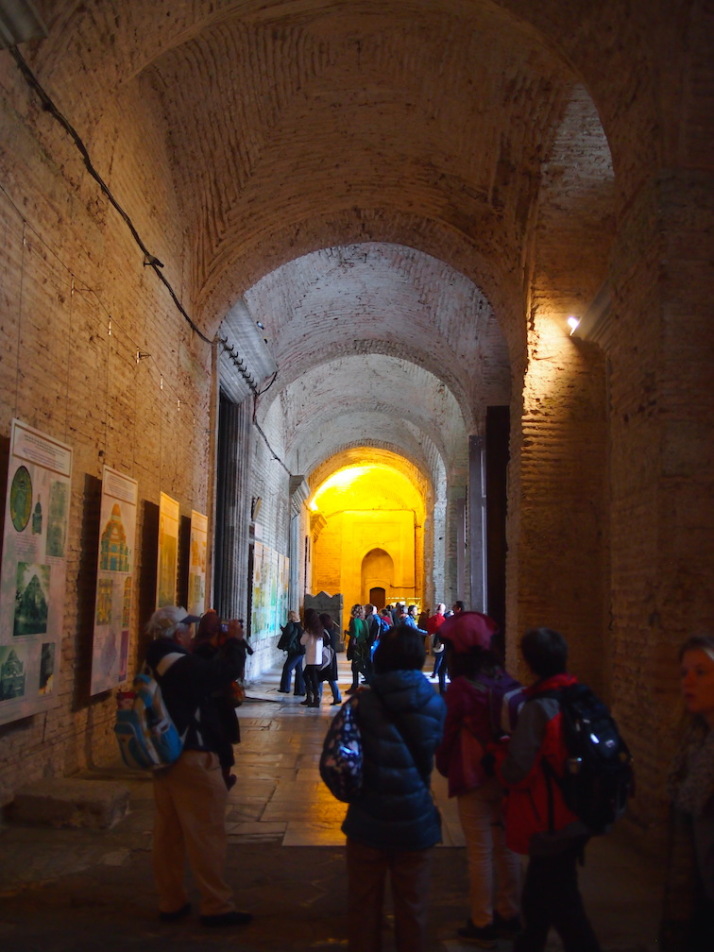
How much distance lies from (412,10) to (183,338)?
4.30 m

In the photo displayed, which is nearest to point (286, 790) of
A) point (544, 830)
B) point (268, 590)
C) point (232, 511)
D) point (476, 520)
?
point (544, 830)

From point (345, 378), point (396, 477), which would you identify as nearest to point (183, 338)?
point (345, 378)

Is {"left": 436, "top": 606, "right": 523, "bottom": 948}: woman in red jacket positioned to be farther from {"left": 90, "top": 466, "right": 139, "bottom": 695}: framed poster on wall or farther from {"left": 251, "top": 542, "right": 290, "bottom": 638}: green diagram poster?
{"left": 251, "top": 542, "right": 290, "bottom": 638}: green diagram poster

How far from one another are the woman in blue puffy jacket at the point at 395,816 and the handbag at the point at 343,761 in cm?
5

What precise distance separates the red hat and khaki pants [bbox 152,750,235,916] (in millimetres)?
1231

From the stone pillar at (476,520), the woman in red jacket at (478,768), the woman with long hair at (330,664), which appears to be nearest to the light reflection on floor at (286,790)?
the woman with long hair at (330,664)

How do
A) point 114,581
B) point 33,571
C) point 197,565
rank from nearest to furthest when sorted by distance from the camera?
1. point 33,571
2. point 114,581
3. point 197,565

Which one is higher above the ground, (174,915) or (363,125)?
(363,125)

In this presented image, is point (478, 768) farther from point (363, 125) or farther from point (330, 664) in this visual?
point (330, 664)

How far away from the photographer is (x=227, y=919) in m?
3.88

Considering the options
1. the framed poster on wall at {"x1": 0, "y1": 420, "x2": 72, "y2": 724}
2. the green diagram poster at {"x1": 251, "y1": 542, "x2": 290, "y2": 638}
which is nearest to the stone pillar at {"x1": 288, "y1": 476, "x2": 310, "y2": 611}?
the green diagram poster at {"x1": 251, "y1": 542, "x2": 290, "y2": 638}

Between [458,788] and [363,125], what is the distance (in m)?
8.19

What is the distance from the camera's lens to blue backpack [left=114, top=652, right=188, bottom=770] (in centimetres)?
369

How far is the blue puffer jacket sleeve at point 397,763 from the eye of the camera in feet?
9.76
